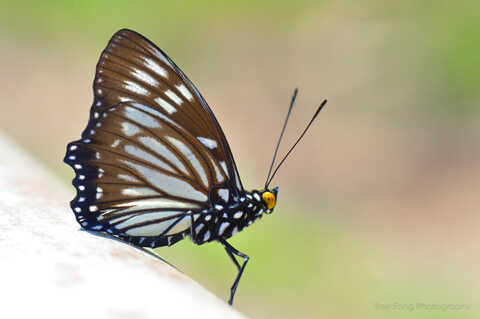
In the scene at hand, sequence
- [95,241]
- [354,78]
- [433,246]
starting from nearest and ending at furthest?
[95,241] < [433,246] < [354,78]

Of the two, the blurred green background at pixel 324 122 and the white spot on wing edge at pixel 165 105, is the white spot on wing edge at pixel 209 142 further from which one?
the blurred green background at pixel 324 122

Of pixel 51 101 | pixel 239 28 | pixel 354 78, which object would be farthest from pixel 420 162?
pixel 51 101

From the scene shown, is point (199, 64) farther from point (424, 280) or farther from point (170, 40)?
point (424, 280)

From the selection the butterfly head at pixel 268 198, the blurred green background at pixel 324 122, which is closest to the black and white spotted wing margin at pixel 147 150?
the butterfly head at pixel 268 198

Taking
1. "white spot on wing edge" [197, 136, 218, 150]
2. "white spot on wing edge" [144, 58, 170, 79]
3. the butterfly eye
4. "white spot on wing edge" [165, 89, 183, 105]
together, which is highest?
"white spot on wing edge" [144, 58, 170, 79]

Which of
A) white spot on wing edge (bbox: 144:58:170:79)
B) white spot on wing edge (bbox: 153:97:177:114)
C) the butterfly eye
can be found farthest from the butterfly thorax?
white spot on wing edge (bbox: 144:58:170:79)

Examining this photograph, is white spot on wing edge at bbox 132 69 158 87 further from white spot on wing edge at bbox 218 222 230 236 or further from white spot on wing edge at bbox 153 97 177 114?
white spot on wing edge at bbox 218 222 230 236

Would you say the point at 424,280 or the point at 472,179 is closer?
the point at 424,280
